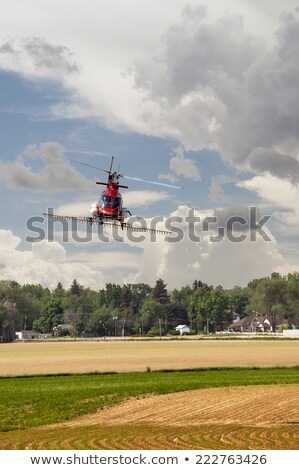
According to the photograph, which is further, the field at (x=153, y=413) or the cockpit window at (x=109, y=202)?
the cockpit window at (x=109, y=202)

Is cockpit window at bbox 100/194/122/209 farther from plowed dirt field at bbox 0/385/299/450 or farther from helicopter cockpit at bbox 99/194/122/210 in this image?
plowed dirt field at bbox 0/385/299/450

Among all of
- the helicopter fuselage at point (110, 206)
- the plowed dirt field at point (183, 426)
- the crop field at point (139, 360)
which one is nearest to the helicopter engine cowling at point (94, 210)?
the helicopter fuselage at point (110, 206)

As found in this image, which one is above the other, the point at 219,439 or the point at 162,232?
the point at 162,232

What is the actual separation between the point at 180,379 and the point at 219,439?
25.8 metres

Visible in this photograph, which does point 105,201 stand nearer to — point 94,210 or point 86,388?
point 94,210

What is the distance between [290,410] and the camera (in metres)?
32.2

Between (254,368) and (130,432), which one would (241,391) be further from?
(254,368)

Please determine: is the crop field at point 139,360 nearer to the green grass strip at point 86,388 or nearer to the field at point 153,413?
the green grass strip at point 86,388

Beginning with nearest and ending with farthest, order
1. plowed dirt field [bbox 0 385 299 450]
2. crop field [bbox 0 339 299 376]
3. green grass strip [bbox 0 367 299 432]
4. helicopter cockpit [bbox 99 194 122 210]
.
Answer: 1. plowed dirt field [bbox 0 385 299 450]
2. green grass strip [bbox 0 367 299 432]
3. helicopter cockpit [bbox 99 194 122 210]
4. crop field [bbox 0 339 299 376]

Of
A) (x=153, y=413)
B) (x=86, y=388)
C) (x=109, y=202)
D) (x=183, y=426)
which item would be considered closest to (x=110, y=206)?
(x=109, y=202)

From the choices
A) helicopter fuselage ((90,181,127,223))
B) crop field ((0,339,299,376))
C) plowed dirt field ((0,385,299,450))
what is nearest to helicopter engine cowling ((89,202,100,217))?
helicopter fuselage ((90,181,127,223))

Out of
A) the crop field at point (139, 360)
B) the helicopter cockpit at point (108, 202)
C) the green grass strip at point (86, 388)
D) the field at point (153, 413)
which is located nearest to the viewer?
the field at point (153, 413)
